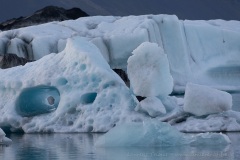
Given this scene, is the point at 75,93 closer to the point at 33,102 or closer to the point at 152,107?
the point at 33,102

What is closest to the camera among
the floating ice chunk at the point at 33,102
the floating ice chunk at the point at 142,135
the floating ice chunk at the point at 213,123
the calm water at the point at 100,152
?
the calm water at the point at 100,152

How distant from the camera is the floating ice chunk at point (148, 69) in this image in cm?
1198

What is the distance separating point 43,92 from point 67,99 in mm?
1269

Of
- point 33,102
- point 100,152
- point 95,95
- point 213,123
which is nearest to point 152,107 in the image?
point 213,123

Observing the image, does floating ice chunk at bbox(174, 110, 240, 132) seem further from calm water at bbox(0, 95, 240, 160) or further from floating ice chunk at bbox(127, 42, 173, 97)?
calm water at bbox(0, 95, 240, 160)

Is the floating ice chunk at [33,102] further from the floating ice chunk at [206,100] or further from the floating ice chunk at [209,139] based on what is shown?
the floating ice chunk at [209,139]

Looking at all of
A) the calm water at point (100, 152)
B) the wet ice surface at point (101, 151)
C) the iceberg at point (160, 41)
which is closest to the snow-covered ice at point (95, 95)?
the wet ice surface at point (101, 151)

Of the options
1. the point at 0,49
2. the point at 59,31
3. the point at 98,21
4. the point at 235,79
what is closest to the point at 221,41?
the point at 235,79

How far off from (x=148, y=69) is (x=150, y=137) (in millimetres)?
3033

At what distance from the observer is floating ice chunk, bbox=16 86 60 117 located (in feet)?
42.8

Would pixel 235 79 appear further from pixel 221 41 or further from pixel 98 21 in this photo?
pixel 98 21

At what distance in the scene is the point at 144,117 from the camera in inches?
470

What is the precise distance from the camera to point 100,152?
28.0 feet

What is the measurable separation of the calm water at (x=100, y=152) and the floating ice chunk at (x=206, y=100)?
3.91 ft
